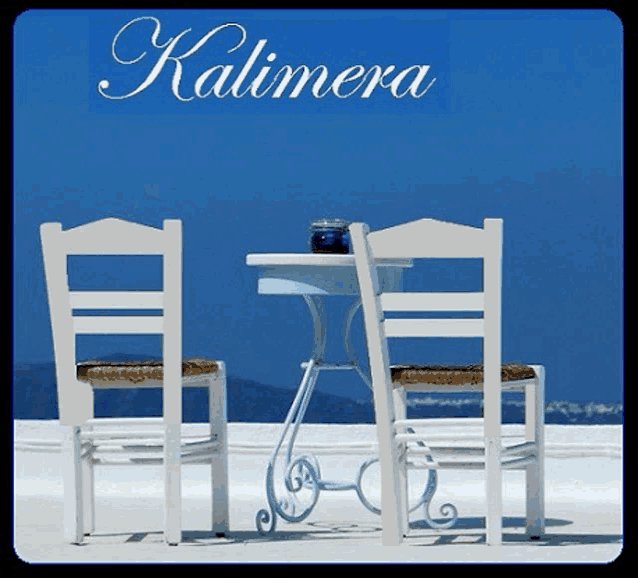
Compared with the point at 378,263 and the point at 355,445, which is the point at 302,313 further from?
the point at 378,263

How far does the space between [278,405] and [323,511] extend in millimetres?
2352

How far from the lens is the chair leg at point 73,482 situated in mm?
4805

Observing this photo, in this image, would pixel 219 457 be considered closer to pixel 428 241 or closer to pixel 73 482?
pixel 73 482

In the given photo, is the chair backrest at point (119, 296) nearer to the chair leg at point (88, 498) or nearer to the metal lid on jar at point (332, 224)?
the chair leg at point (88, 498)

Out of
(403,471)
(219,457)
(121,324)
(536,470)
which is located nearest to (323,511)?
(403,471)

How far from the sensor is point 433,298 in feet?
15.1

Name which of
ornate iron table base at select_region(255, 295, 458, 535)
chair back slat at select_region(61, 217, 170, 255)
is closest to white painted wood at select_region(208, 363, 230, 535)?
ornate iron table base at select_region(255, 295, 458, 535)

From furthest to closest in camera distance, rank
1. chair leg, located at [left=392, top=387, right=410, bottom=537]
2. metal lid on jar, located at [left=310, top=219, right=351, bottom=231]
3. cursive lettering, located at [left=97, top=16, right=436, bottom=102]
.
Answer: cursive lettering, located at [left=97, top=16, right=436, bottom=102], metal lid on jar, located at [left=310, top=219, right=351, bottom=231], chair leg, located at [left=392, top=387, right=410, bottom=537]

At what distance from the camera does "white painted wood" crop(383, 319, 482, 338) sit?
456 cm

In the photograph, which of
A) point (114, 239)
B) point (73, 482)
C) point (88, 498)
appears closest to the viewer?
point (114, 239)

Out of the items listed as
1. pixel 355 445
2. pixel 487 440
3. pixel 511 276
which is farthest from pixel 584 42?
pixel 487 440

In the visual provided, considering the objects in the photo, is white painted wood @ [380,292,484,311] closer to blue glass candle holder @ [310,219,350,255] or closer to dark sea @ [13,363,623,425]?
blue glass candle holder @ [310,219,350,255]

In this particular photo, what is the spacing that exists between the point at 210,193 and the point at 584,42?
198cm

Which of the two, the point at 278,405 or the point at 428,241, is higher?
the point at 428,241
